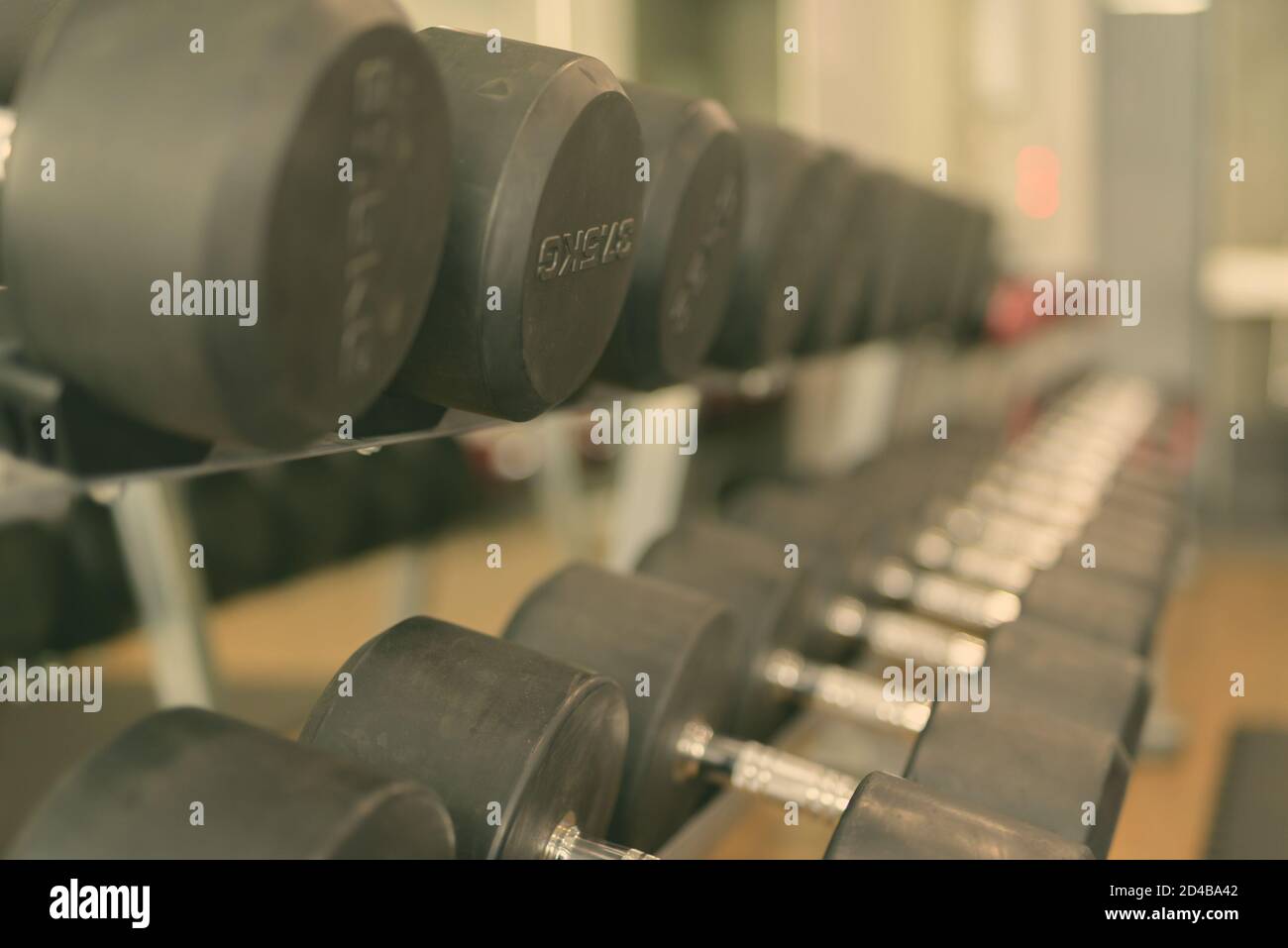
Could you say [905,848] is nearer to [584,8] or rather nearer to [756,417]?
[584,8]

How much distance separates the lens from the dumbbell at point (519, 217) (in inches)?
21.2

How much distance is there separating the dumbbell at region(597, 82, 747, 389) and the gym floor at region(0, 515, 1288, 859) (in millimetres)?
645

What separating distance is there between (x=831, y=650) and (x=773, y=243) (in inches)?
17.3

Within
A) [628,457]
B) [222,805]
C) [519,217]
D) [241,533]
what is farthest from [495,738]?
[628,457]

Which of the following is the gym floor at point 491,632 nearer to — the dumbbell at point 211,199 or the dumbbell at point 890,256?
the dumbbell at point 890,256

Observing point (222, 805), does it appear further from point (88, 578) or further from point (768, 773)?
point (88, 578)

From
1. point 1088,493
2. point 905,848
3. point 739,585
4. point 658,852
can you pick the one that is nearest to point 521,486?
point 1088,493

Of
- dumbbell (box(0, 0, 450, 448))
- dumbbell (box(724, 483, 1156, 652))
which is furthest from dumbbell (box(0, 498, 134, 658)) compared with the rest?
dumbbell (box(0, 0, 450, 448))

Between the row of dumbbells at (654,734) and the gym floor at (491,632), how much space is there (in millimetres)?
337

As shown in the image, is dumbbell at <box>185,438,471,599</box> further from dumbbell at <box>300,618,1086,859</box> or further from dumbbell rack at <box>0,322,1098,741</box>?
dumbbell at <box>300,618,1086,859</box>

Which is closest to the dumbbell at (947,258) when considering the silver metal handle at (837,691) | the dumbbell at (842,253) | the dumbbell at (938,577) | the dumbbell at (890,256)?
the dumbbell at (890,256)

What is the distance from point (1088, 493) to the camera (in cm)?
179
